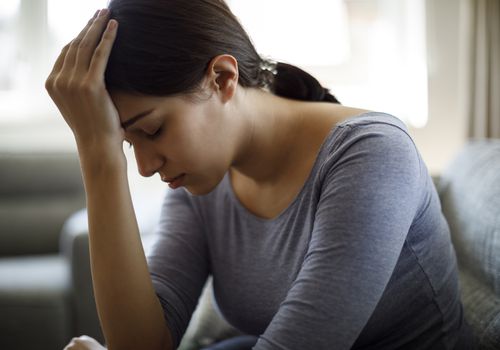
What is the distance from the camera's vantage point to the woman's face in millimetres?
834

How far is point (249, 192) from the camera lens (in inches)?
40.7

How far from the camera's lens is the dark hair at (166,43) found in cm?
79

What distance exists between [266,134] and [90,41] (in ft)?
1.07

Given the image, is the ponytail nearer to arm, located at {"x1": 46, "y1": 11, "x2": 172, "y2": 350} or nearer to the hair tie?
the hair tie

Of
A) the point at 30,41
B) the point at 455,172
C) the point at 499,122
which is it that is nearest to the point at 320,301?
the point at 455,172

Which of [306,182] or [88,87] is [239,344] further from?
[88,87]

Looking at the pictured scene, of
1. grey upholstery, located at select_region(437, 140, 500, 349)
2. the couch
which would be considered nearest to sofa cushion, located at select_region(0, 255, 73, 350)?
the couch

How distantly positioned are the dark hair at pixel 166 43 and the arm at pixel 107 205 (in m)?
0.05

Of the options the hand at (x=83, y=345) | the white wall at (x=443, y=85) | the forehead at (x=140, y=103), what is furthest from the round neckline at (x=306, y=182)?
the white wall at (x=443, y=85)

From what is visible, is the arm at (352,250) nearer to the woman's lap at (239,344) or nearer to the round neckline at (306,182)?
the round neckline at (306,182)

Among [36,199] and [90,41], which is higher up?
[90,41]

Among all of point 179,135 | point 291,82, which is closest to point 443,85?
point 291,82

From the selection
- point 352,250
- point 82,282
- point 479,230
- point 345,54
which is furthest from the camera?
point 345,54

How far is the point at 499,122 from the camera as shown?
237cm
